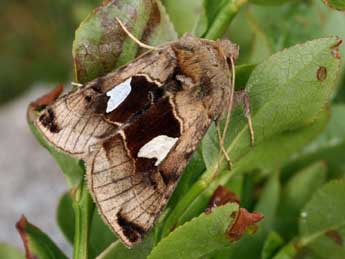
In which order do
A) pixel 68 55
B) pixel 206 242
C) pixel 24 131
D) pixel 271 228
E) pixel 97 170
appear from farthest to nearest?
pixel 68 55
pixel 24 131
pixel 271 228
pixel 97 170
pixel 206 242

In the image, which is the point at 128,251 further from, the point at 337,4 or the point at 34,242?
the point at 337,4

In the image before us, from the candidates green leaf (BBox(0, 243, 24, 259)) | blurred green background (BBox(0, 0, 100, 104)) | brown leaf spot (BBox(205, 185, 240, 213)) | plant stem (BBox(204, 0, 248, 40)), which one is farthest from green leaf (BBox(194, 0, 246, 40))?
blurred green background (BBox(0, 0, 100, 104))

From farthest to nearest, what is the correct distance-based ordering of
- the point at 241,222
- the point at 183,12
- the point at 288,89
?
the point at 183,12
the point at 288,89
the point at 241,222

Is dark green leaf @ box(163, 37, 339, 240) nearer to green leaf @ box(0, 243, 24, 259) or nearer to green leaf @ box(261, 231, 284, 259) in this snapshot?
green leaf @ box(261, 231, 284, 259)

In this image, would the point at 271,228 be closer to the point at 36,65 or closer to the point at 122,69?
the point at 122,69

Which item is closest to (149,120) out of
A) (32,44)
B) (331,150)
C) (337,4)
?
(337,4)

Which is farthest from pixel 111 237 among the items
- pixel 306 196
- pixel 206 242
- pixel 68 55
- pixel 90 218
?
pixel 68 55

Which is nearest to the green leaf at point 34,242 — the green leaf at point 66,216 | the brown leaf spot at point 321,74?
the green leaf at point 66,216
